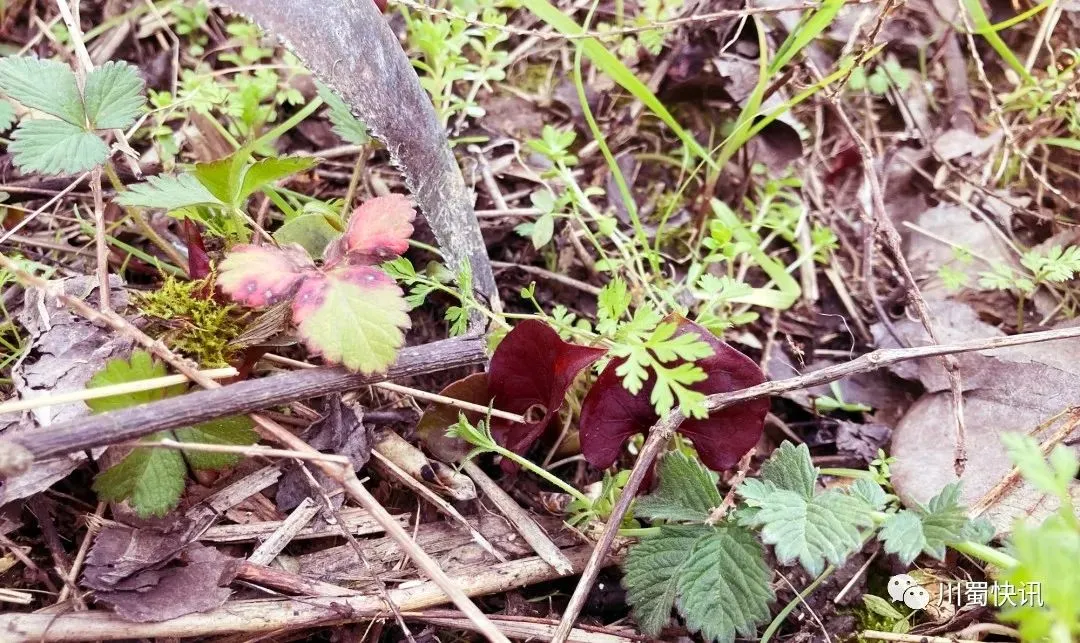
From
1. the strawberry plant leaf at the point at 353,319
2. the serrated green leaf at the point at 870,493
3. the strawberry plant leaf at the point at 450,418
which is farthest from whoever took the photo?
the strawberry plant leaf at the point at 450,418

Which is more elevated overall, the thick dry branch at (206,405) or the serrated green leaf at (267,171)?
the serrated green leaf at (267,171)

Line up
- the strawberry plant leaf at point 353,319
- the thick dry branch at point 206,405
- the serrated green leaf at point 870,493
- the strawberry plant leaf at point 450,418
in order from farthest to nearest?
the strawberry plant leaf at point 450,418, the serrated green leaf at point 870,493, the strawberry plant leaf at point 353,319, the thick dry branch at point 206,405

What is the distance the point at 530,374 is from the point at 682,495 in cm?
37

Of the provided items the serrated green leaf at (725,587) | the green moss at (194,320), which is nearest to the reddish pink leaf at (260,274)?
the green moss at (194,320)

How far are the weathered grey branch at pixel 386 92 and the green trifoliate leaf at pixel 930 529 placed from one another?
92 cm

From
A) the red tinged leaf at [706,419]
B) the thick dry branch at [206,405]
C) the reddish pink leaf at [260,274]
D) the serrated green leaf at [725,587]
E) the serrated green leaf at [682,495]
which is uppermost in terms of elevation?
the reddish pink leaf at [260,274]

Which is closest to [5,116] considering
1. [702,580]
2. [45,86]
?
[45,86]

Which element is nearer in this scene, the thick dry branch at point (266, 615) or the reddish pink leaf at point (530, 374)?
the thick dry branch at point (266, 615)

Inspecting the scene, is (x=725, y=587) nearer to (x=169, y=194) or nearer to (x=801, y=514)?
(x=801, y=514)

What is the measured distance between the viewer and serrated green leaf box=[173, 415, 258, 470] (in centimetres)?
131

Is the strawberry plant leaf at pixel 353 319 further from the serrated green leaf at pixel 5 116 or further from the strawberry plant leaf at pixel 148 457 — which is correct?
the serrated green leaf at pixel 5 116

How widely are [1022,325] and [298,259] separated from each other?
1.77 meters

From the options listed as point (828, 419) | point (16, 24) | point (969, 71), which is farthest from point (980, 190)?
point (16, 24)

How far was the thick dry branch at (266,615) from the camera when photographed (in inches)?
47.5
